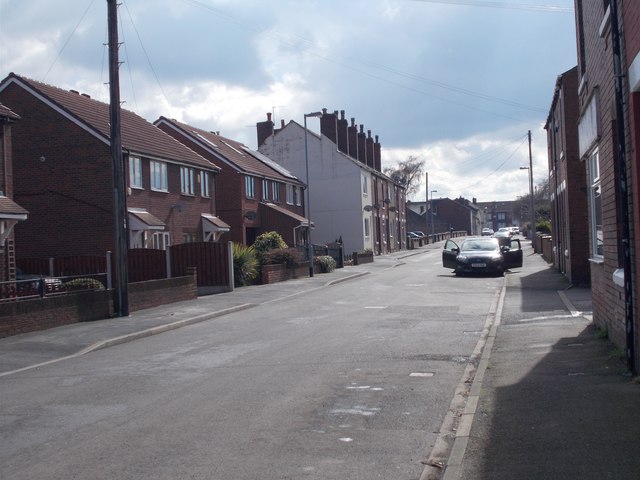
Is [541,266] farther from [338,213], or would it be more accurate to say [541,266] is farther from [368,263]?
[338,213]

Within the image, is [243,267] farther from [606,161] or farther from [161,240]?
[606,161]

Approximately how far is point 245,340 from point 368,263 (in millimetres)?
34567

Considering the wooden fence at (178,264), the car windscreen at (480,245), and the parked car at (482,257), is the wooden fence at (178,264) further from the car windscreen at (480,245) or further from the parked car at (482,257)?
the car windscreen at (480,245)

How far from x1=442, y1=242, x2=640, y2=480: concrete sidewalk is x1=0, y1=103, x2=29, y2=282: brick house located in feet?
43.4

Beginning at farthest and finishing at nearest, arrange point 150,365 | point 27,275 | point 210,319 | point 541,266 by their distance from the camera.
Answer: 1. point 541,266
2. point 27,275
3. point 210,319
4. point 150,365

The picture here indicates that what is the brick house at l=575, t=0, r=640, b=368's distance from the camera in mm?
7930

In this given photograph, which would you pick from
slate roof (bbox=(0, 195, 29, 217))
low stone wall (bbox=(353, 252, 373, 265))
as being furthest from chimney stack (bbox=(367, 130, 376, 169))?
slate roof (bbox=(0, 195, 29, 217))

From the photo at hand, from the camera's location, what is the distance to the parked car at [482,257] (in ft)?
105

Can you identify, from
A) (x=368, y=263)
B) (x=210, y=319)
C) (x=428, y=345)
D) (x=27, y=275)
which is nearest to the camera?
(x=428, y=345)

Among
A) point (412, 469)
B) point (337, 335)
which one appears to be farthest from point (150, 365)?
point (412, 469)

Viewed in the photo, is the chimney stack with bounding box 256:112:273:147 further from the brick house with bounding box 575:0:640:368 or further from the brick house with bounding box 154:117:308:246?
the brick house with bounding box 575:0:640:368

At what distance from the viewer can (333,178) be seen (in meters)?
57.2

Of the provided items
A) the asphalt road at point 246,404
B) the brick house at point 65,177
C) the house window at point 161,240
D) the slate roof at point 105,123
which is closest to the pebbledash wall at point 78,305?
the asphalt road at point 246,404

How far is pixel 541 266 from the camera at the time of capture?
114ft
